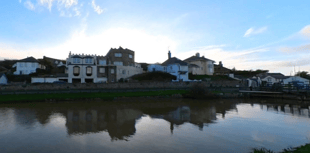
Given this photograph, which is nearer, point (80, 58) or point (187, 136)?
point (187, 136)

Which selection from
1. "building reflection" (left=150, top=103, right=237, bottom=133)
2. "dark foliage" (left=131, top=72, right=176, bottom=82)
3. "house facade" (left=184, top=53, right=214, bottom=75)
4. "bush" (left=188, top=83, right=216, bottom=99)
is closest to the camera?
"building reflection" (left=150, top=103, right=237, bottom=133)

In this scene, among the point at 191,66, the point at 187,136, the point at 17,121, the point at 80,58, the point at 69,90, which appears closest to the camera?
the point at 187,136

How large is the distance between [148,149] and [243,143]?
199 inches

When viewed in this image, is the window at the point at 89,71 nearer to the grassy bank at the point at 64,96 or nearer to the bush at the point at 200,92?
the grassy bank at the point at 64,96

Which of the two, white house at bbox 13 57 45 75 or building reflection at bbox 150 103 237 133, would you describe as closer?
building reflection at bbox 150 103 237 133

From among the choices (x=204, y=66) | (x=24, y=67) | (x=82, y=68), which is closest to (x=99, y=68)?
(x=82, y=68)

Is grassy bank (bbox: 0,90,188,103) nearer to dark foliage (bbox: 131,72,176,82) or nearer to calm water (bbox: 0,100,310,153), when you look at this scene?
dark foliage (bbox: 131,72,176,82)

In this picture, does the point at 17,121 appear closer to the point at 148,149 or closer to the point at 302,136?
the point at 148,149

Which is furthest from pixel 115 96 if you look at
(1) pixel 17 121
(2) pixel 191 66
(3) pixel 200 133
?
(2) pixel 191 66

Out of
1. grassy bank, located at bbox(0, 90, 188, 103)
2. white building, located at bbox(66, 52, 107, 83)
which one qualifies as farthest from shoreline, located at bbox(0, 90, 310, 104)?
white building, located at bbox(66, 52, 107, 83)

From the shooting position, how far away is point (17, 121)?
48.3 feet

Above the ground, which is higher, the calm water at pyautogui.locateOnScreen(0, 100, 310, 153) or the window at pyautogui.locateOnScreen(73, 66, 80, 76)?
the window at pyautogui.locateOnScreen(73, 66, 80, 76)

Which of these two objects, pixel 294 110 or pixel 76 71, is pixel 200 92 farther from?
pixel 76 71

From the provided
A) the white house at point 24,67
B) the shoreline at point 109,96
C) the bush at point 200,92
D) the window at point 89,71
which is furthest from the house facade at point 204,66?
the white house at point 24,67
